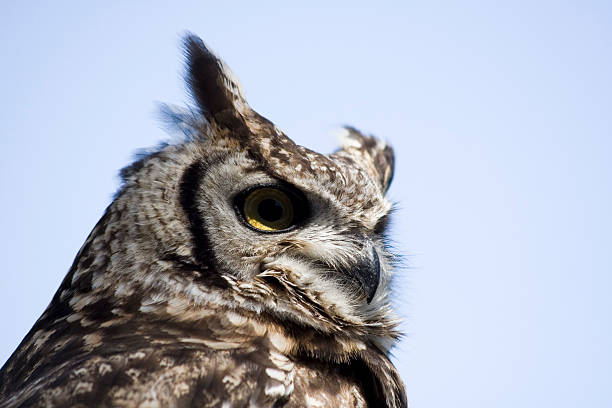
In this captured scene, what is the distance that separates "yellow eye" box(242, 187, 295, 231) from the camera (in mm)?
3189

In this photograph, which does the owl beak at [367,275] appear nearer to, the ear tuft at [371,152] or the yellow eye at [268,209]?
the yellow eye at [268,209]

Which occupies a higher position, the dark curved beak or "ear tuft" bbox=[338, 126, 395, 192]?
"ear tuft" bbox=[338, 126, 395, 192]

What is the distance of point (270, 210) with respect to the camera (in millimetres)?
3223

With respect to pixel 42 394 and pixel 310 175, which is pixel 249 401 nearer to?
pixel 42 394

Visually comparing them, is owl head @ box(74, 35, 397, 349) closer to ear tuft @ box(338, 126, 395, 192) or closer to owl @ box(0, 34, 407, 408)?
owl @ box(0, 34, 407, 408)

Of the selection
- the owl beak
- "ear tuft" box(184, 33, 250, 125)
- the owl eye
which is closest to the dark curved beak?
the owl beak

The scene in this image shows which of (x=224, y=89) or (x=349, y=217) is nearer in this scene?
(x=349, y=217)

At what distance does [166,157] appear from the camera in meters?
3.33

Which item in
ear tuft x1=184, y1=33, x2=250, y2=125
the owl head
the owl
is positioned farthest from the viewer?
ear tuft x1=184, y1=33, x2=250, y2=125

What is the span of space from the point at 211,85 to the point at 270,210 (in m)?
0.79

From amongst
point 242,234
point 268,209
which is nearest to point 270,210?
point 268,209

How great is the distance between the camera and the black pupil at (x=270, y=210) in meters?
3.21

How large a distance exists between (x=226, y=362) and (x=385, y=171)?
216 centimetres

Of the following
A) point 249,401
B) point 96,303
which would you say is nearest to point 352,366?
point 249,401
